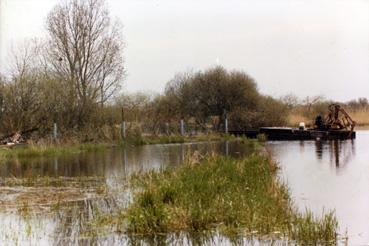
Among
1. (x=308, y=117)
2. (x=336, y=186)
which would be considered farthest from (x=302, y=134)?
(x=336, y=186)

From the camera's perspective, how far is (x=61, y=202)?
11688 millimetres

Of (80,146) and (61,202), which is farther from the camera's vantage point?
(80,146)

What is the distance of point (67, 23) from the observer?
3772cm

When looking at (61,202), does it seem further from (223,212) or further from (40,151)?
(40,151)

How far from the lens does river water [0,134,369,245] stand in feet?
28.6

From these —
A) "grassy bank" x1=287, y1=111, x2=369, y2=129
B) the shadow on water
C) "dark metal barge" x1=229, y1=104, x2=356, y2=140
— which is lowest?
the shadow on water

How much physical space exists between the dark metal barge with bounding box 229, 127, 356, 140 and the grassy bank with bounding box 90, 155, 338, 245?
24.5 m

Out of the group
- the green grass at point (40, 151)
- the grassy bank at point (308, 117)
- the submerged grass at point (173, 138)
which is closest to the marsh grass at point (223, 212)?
the green grass at point (40, 151)

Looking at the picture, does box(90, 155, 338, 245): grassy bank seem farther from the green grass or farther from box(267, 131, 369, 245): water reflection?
the green grass

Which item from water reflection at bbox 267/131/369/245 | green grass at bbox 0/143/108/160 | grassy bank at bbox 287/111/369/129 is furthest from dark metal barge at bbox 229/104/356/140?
water reflection at bbox 267/131/369/245

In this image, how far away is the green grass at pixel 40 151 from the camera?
24.0 meters

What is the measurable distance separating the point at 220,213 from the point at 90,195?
4371mm

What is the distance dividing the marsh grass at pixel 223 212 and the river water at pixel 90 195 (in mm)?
390

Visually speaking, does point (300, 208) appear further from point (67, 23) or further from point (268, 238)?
point (67, 23)
